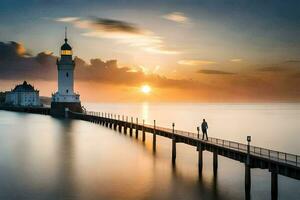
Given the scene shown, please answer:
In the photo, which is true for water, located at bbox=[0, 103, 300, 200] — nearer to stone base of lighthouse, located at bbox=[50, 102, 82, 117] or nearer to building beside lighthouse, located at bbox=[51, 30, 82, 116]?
building beside lighthouse, located at bbox=[51, 30, 82, 116]

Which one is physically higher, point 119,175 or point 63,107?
point 63,107

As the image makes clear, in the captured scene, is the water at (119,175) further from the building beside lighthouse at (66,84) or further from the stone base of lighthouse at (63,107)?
the stone base of lighthouse at (63,107)

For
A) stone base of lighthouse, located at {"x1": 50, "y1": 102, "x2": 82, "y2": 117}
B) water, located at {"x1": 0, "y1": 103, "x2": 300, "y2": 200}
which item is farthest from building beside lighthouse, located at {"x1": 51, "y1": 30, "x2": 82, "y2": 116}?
water, located at {"x1": 0, "y1": 103, "x2": 300, "y2": 200}

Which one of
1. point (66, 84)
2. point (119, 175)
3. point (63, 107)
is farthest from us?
point (63, 107)

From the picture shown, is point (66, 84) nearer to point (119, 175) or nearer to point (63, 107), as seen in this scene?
point (63, 107)

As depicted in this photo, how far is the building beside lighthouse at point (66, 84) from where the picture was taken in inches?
4626

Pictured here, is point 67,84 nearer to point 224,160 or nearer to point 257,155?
point 224,160

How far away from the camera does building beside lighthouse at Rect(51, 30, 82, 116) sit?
118 metres

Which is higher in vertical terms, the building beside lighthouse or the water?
the building beside lighthouse

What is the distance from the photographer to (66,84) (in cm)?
11738

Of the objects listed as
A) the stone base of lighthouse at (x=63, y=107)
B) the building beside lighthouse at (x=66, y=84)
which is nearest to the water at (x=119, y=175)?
the building beside lighthouse at (x=66, y=84)

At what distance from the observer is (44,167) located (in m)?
45.1

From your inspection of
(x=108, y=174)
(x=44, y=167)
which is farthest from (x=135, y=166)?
(x=44, y=167)

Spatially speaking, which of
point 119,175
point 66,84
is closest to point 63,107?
point 66,84
